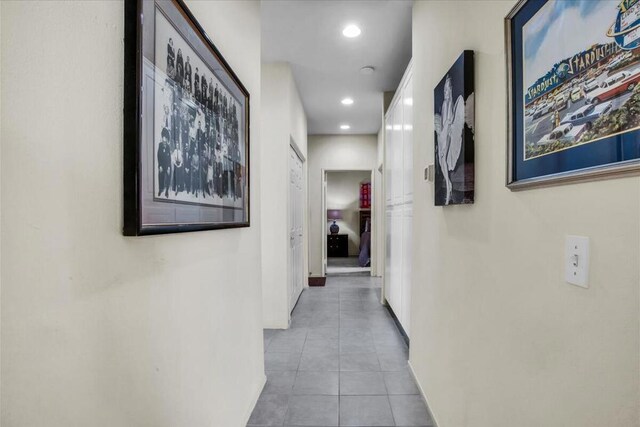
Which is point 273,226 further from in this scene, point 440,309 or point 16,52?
point 16,52

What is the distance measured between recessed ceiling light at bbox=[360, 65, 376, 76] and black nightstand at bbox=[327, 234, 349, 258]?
6062mm

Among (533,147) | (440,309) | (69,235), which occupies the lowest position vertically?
(440,309)

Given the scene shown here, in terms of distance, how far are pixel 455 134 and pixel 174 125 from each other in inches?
44.4

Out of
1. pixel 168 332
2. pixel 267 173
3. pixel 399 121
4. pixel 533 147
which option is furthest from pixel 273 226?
pixel 533 147

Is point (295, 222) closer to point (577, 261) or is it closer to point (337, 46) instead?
point (337, 46)

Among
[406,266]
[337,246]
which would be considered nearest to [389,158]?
[406,266]

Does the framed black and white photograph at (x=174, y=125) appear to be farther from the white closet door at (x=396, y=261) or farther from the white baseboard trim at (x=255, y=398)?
the white closet door at (x=396, y=261)

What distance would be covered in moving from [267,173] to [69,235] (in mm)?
2866

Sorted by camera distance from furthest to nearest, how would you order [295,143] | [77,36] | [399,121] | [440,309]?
[295,143]
[399,121]
[440,309]
[77,36]

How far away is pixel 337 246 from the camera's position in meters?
9.28

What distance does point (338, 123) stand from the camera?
5477mm

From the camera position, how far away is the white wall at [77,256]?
0.54 meters

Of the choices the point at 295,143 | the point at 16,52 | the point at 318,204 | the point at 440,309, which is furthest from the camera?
the point at 318,204

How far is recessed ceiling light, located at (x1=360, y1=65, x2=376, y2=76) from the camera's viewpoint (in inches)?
137
